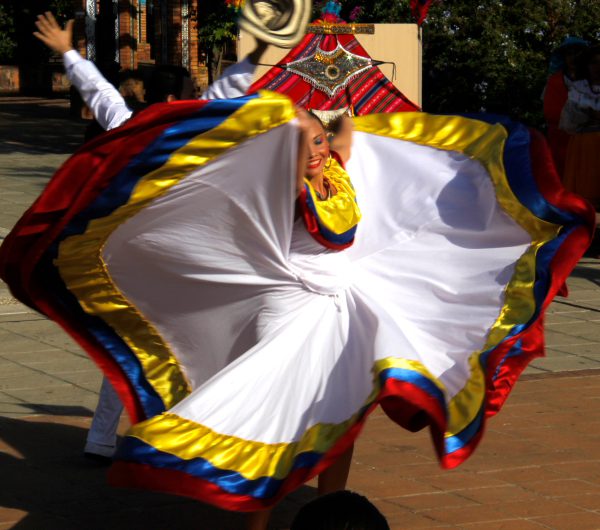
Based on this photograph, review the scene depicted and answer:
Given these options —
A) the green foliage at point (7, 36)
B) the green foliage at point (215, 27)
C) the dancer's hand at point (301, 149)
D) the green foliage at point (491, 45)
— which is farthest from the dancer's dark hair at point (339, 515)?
the green foliage at point (7, 36)

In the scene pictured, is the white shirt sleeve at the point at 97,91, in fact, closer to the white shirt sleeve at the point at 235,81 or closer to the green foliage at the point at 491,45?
the white shirt sleeve at the point at 235,81

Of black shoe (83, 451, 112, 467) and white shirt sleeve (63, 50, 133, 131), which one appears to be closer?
white shirt sleeve (63, 50, 133, 131)

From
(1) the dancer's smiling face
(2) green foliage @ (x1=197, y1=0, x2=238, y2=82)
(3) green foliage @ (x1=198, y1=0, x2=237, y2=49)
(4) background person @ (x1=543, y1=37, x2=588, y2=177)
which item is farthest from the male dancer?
(3) green foliage @ (x1=198, y1=0, x2=237, y2=49)

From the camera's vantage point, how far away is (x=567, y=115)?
38.1 feet

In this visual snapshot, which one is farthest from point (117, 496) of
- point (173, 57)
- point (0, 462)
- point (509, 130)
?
point (173, 57)

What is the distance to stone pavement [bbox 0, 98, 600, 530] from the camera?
16.6 feet

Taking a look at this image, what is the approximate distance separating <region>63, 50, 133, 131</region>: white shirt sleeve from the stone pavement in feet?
5.11

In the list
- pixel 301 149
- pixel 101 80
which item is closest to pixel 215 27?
pixel 101 80

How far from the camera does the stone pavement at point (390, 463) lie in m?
5.05

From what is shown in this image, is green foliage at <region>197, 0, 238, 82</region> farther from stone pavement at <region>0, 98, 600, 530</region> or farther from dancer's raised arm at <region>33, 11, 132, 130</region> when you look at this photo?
dancer's raised arm at <region>33, 11, 132, 130</region>

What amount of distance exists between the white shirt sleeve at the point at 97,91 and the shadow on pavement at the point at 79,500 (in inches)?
60.4

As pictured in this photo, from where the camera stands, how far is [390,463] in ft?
18.8

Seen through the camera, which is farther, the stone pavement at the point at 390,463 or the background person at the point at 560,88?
the background person at the point at 560,88

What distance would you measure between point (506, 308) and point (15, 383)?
3314 mm
